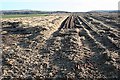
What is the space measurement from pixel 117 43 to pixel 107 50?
3.23 metres

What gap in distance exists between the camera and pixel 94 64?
15664 millimetres

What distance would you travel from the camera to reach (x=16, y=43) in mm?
23031

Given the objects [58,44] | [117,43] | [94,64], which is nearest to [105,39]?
[117,43]

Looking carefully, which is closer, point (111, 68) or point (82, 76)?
point (82, 76)

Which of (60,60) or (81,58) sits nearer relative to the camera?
(60,60)

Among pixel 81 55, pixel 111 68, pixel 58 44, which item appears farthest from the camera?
pixel 58 44

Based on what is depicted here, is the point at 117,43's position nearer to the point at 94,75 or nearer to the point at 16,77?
the point at 94,75

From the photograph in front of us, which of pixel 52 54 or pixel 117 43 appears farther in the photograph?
pixel 117 43

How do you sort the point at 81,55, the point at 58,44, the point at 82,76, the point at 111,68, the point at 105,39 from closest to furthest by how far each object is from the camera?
the point at 82,76 → the point at 111,68 → the point at 81,55 → the point at 58,44 → the point at 105,39

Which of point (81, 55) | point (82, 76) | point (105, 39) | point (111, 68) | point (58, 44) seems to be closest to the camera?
point (82, 76)

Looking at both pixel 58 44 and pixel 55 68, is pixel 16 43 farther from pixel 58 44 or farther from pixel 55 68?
pixel 55 68

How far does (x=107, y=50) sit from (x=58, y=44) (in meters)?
4.20

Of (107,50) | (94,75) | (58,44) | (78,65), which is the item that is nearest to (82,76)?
(94,75)

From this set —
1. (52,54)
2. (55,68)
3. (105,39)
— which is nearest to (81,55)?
(52,54)
